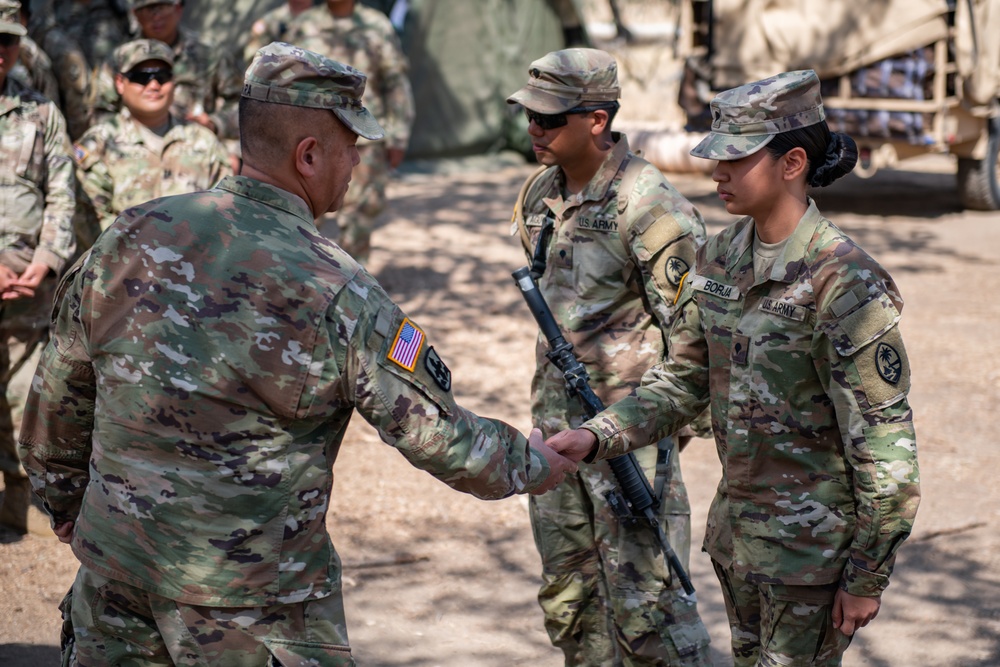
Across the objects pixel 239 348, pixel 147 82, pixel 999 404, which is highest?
pixel 239 348

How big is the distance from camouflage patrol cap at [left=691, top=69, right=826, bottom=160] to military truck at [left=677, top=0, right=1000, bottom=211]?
816cm

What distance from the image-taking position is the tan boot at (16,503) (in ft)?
17.6

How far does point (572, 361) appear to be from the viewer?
3.71m

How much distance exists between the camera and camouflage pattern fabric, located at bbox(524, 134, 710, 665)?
147 inches

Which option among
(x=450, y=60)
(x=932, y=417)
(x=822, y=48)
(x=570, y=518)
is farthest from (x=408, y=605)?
(x=450, y=60)

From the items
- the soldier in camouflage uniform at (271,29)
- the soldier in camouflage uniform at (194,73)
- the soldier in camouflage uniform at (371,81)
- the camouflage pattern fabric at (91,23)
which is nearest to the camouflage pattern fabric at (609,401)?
the soldier in camouflage uniform at (194,73)

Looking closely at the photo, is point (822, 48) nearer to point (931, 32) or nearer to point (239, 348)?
point (931, 32)

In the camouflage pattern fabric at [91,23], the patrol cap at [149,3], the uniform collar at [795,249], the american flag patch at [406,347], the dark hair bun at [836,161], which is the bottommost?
the camouflage pattern fabric at [91,23]

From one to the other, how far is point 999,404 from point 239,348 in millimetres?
5792

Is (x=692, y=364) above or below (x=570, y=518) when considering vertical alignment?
above

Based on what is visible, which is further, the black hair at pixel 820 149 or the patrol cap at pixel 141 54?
the patrol cap at pixel 141 54

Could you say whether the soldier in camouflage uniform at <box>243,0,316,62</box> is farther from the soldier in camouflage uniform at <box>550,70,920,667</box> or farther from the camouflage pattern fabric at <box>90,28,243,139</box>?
the soldier in camouflage uniform at <box>550,70,920,667</box>

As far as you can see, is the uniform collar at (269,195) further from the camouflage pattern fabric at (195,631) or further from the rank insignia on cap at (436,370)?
the camouflage pattern fabric at (195,631)

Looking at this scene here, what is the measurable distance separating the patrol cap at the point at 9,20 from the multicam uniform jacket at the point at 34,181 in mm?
272
